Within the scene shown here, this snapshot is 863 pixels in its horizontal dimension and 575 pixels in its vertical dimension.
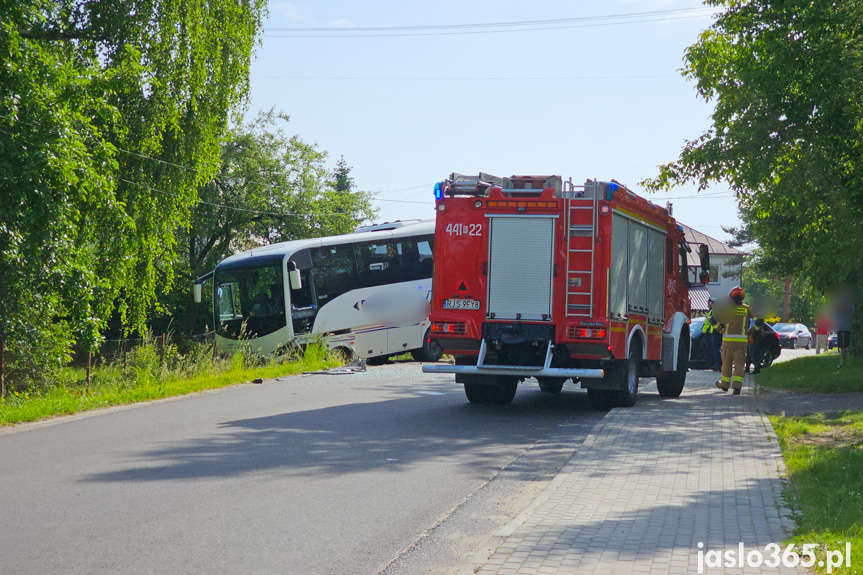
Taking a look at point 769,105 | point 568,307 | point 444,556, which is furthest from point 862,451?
point 769,105

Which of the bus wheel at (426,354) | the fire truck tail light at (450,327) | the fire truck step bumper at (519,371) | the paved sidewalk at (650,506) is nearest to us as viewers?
the paved sidewalk at (650,506)

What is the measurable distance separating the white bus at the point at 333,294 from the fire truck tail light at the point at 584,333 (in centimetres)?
1203

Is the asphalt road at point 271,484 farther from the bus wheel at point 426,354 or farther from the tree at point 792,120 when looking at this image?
the bus wheel at point 426,354

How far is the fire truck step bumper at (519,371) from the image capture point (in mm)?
12711

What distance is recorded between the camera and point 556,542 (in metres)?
5.73

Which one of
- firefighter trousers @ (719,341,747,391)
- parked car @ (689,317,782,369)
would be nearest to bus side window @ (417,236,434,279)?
parked car @ (689,317,782,369)

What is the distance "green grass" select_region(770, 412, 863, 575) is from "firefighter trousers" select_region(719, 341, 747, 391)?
3677 millimetres

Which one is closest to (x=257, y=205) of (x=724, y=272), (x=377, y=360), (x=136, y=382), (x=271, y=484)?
(x=377, y=360)

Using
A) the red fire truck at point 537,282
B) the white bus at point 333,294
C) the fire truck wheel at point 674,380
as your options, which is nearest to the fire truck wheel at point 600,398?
the red fire truck at point 537,282

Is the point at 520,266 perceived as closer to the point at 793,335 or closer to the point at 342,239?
the point at 342,239

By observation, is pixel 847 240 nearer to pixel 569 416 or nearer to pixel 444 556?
pixel 569 416

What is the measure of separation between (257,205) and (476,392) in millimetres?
32462

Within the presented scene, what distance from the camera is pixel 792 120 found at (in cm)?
1623

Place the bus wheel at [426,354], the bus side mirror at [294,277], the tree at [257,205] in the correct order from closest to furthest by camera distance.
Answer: the bus side mirror at [294,277]
the bus wheel at [426,354]
the tree at [257,205]
